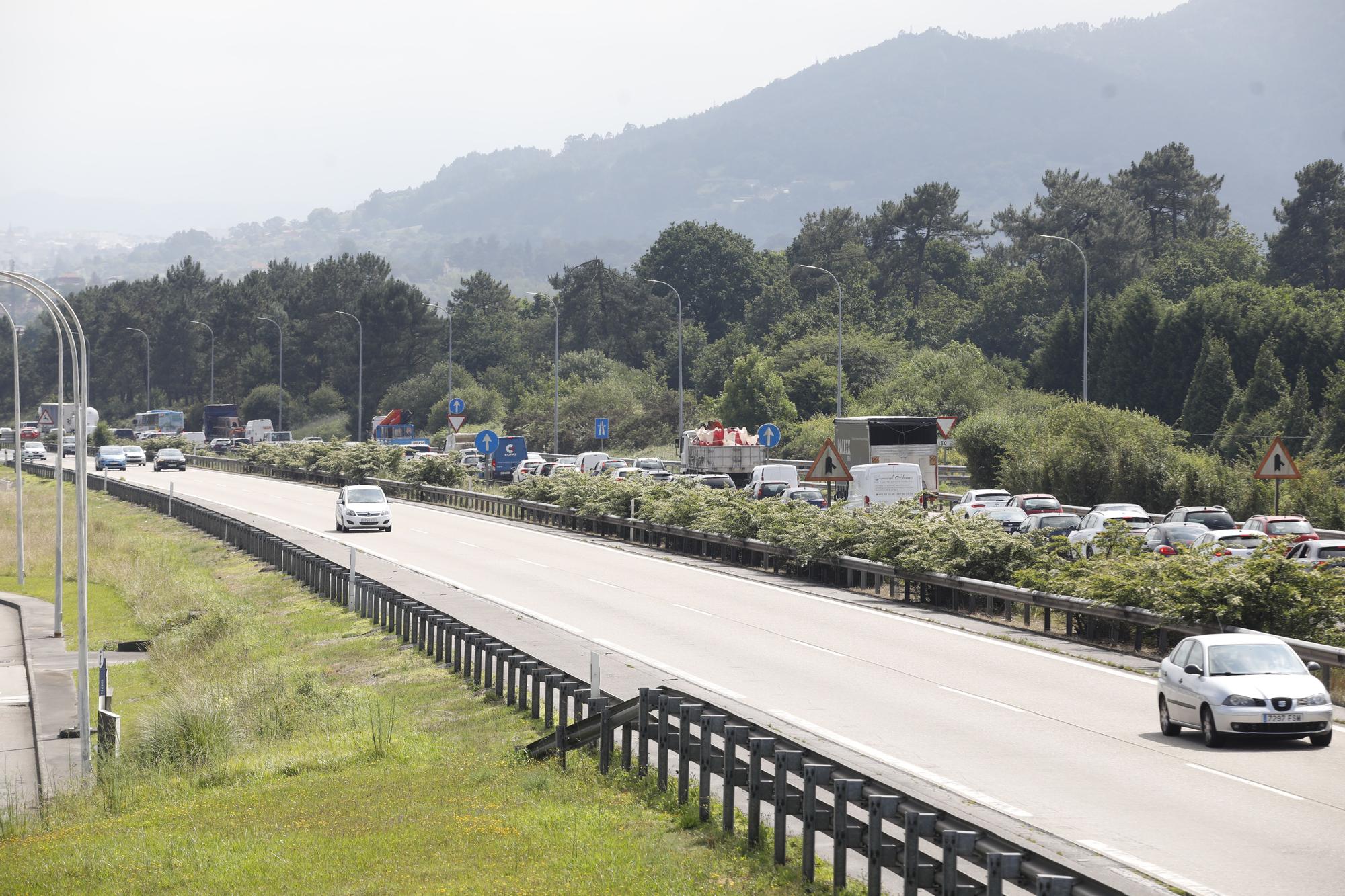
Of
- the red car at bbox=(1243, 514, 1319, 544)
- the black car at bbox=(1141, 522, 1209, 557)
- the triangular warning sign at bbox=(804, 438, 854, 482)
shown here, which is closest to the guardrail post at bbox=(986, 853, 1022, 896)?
the black car at bbox=(1141, 522, 1209, 557)

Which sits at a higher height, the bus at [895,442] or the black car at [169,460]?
the bus at [895,442]

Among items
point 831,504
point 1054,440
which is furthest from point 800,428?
point 831,504

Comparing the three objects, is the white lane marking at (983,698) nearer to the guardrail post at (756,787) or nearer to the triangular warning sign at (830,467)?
the guardrail post at (756,787)

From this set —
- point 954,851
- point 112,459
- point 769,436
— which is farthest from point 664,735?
point 112,459

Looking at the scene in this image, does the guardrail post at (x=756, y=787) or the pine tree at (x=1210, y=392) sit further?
the pine tree at (x=1210, y=392)

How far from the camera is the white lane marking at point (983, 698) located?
17094mm

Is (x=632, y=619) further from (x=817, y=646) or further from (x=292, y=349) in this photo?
(x=292, y=349)

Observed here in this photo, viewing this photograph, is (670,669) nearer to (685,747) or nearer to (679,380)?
(685,747)

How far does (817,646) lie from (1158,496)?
84.3ft

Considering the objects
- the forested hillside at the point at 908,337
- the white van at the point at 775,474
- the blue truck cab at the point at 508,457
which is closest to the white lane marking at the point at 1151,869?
the forested hillside at the point at 908,337

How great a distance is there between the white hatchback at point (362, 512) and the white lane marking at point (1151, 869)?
1462 inches

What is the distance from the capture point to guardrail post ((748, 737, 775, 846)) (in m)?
10.6

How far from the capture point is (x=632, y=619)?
25438 millimetres

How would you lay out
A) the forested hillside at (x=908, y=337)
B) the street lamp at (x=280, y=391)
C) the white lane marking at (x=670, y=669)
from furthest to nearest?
the street lamp at (x=280, y=391) < the forested hillside at (x=908, y=337) < the white lane marking at (x=670, y=669)
